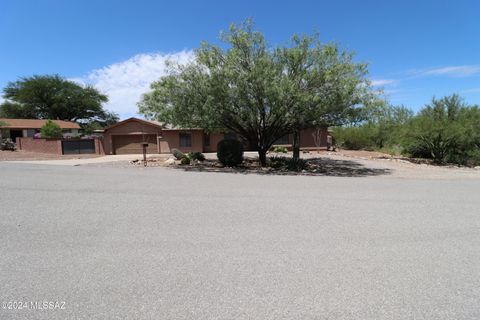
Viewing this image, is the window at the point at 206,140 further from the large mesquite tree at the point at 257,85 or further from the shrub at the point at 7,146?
the shrub at the point at 7,146

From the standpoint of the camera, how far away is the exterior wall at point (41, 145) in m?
26.6

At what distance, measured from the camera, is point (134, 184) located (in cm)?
1015

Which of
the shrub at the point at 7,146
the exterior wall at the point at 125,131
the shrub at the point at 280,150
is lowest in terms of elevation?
the shrub at the point at 280,150

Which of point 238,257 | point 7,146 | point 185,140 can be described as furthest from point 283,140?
point 238,257

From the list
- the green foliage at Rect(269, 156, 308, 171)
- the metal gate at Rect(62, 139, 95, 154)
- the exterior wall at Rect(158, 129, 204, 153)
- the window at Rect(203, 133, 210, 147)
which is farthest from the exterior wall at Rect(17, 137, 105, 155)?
the green foliage at Rect(269, 156, 308, 171)

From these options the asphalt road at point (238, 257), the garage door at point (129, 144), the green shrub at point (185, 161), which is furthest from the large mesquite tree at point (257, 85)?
the garage door at point (129, 144)

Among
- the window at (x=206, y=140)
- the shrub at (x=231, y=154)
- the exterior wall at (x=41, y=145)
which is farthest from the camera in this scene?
the window at (x=206, y=140)

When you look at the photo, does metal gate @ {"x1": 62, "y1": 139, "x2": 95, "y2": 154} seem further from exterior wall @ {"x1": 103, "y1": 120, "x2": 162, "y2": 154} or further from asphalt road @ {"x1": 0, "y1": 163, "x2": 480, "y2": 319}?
asphalt road @ {"x1": 0, "y1": 163, "x2": 480, "y2": 319}

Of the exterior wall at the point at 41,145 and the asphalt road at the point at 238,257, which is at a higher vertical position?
the exterior wall at the point at 41,145

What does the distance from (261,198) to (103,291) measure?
5352 mm

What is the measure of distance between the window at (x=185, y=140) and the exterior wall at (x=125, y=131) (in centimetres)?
220

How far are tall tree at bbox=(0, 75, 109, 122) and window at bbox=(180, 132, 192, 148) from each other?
34.8 metres

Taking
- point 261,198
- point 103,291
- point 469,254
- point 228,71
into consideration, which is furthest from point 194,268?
point 228,71

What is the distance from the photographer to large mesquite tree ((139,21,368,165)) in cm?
1433
